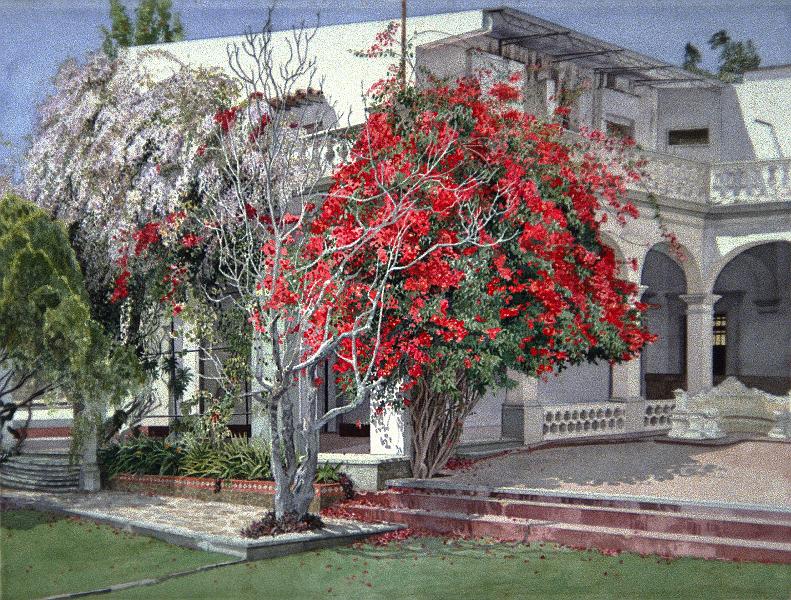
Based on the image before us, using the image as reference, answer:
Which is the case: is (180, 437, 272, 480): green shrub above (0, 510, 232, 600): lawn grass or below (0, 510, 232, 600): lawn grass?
above

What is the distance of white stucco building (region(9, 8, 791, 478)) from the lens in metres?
14.7

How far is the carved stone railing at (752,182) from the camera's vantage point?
16562 millimetres

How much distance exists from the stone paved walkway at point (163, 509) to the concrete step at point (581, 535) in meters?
1.40

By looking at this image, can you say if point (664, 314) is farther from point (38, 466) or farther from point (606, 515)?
point (38, 466)

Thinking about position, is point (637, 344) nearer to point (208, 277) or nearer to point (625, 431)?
point (625, 431)

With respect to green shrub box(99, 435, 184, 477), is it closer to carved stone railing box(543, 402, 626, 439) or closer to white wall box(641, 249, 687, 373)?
carved stone railing box(543, 402, 626, 439)

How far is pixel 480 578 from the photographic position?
1003cm

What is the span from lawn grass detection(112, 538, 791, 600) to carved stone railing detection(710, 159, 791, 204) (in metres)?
7.78

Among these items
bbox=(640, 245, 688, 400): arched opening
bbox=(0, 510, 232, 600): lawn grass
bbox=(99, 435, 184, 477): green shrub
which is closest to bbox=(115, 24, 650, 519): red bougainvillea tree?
bbox=(0, 510, 232, 600): lawn grass

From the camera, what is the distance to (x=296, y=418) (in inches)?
573

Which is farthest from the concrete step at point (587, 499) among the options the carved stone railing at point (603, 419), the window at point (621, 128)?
the window at point (621, 128)

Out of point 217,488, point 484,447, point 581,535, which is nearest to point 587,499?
point 581,535

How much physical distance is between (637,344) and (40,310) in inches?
278

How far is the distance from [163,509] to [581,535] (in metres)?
4.91
